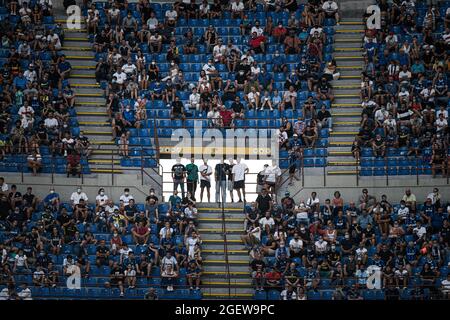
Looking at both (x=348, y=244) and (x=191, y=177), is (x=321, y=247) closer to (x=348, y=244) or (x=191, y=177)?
(x=348, y=244)

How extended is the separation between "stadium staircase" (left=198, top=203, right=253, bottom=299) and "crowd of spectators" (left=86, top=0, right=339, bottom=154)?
9.51 ft

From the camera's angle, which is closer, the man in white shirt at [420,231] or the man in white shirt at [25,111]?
the man in white shirt at [420,231]

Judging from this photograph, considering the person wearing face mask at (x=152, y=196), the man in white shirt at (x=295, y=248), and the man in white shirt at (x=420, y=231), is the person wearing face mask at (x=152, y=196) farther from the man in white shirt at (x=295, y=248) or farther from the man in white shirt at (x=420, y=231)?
the man in white shirt at (x=420, y=231)

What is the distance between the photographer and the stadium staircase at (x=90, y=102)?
1622 inches

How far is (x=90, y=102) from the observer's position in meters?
42.7

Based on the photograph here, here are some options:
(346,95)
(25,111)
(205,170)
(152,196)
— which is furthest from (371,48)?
(25,111)

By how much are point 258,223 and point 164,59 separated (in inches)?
278

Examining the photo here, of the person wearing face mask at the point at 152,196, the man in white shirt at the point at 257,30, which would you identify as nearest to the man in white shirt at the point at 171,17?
the man in white shirt at the point at 257,30

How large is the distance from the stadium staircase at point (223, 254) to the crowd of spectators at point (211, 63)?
9.51 ft

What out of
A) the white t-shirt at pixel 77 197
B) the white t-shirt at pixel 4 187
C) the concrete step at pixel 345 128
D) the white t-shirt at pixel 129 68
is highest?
the white t-shirt at pixel 129 68

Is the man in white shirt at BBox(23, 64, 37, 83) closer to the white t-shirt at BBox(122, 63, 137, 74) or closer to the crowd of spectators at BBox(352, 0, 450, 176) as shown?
the white t-shirt at BBox(122, 63, 137, 74)

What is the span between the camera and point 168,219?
127ft

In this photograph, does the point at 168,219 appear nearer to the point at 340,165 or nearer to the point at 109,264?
the point at 109,264
